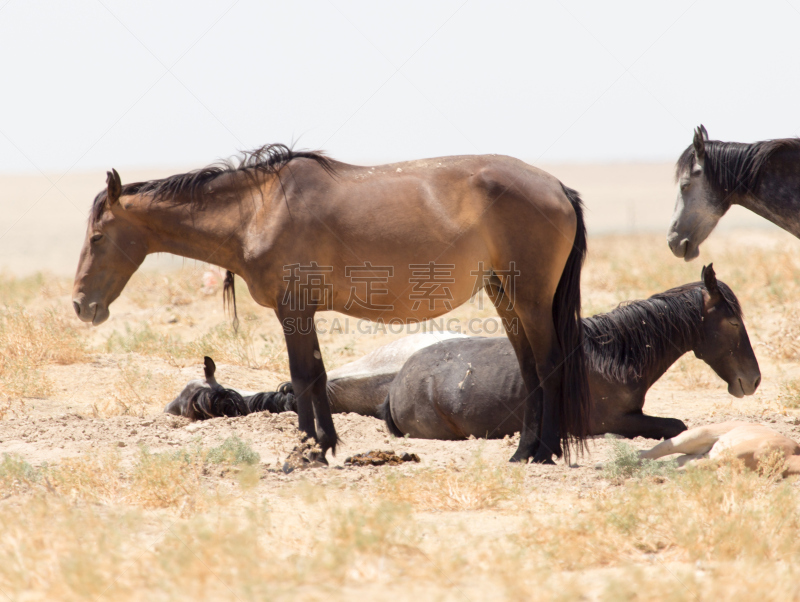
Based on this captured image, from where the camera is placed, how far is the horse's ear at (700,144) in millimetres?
5250

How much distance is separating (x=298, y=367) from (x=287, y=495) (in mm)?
1164

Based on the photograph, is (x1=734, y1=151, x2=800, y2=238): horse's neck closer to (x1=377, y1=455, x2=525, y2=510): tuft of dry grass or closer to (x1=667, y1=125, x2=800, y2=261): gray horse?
(x1=667, y1=125, x2=800, y2=261): gray horse

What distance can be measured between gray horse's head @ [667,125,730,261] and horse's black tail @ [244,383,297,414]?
3.47m

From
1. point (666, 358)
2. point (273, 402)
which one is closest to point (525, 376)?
point (666, 358)

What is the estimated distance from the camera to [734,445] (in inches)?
176

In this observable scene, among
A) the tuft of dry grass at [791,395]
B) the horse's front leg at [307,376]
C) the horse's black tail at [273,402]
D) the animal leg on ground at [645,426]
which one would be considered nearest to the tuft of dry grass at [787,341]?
the tuft of dry grass at [791,395]

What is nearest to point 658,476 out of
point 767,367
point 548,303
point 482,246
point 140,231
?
point 548,303

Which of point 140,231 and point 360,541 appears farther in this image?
point 140,231

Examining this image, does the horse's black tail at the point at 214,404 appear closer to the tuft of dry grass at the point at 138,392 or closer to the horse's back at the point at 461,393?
the tuft of dry grass at the point at 138,392

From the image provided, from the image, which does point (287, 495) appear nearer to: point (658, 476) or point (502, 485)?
point (502, 485)

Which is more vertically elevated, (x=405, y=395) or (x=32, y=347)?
(x=32, y=347)

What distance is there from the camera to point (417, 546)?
3.14 m

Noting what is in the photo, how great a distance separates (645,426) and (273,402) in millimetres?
3171

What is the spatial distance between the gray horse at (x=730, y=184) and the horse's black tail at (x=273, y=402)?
11.4 feet
